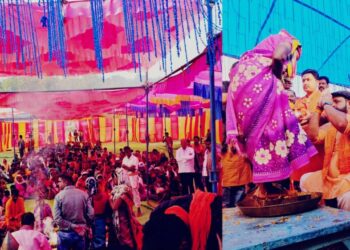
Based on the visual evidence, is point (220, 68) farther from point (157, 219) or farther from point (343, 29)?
point (343, 29)

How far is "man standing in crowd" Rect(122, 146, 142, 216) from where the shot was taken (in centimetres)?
269

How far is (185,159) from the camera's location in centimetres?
287

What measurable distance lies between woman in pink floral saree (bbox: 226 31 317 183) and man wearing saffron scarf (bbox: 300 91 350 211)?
1.13 feet

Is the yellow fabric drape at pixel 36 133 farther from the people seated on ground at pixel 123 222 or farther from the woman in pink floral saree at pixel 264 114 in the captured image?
the woman in pink floral saree at pixel 264 114

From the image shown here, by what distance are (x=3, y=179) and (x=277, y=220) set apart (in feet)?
6.46

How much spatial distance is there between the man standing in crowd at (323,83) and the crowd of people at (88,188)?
5.35 ft

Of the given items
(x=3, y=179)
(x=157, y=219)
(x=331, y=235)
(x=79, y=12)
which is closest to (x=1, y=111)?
(x=3, y=179)

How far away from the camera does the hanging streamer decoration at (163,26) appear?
2.71 metres

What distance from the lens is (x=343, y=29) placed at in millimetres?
4320

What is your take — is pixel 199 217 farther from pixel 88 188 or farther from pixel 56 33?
pixel 56 33

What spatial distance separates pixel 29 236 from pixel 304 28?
2.72 m

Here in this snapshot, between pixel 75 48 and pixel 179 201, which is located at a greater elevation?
pixel 75 48

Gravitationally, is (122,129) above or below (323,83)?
below

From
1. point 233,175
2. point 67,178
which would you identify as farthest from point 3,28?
point 233,175
